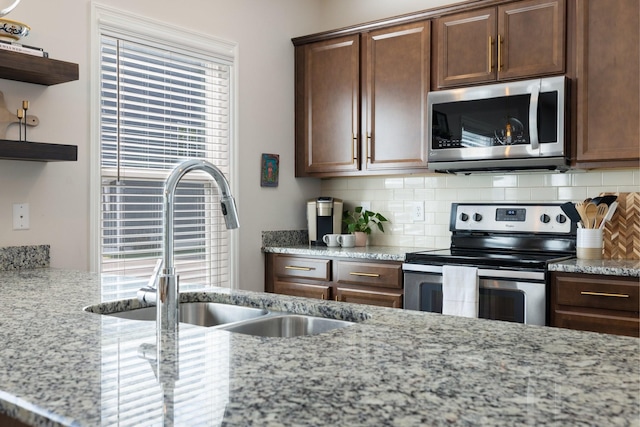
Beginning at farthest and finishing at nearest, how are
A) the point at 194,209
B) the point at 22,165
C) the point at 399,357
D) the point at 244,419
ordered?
the point at 194,209
the point at 22,165
the point at 399,357
the point at 244,419

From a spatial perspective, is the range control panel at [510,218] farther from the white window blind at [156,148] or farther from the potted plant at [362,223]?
the white window blind at [156,148]

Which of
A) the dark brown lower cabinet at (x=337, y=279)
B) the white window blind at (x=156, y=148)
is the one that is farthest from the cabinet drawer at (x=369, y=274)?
the white window blind at (x=156, y=148)

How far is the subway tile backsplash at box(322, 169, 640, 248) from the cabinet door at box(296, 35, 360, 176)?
0.32 m

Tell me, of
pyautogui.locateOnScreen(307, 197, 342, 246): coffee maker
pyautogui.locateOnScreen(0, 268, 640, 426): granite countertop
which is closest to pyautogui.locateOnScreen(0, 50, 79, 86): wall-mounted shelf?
pyautogui.locateOnScreen(0, 268, 640, 426): granite countertop

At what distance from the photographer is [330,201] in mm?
4020

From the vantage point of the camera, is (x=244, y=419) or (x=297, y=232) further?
(x=297, y=232)

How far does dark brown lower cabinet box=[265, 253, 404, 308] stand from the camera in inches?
131

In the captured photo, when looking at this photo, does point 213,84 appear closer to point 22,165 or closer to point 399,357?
point 22,165

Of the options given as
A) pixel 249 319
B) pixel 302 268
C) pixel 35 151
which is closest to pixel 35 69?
pixel 35 151

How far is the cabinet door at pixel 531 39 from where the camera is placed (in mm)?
3057

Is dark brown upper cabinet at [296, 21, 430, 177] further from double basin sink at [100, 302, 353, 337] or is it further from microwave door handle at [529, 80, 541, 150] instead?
double basin sink at [100, 302, 353, 337]

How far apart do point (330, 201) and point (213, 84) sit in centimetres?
106

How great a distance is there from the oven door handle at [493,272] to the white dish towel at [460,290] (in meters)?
0.05

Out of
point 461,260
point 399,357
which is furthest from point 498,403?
point 461,260
